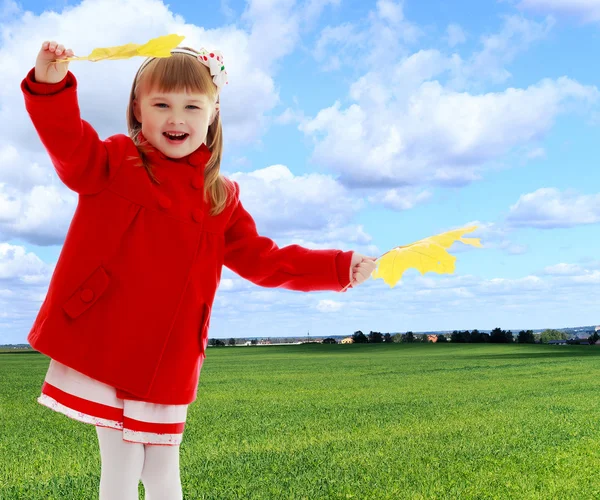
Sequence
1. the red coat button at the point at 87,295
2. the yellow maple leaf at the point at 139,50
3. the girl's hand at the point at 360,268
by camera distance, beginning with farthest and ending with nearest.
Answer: the girl's hand at the point at 360,268
the red coat button at the point at 87,295
the yellow maple leaf at the point at 139,50

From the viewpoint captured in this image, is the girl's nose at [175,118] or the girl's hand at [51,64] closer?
the girl's hand at [51,64]

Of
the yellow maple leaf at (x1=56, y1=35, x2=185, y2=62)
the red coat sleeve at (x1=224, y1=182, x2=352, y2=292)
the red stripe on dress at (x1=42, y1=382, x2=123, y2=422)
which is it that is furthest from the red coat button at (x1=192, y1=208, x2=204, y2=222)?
the red stripe on dress at (x1=42, y1=382, x2=123, y2=422)

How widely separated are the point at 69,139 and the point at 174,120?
429 mm

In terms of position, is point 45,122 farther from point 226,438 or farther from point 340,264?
point 226,438

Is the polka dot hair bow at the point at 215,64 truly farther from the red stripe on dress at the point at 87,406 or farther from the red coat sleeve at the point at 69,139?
the red stripe on dress at the point at 87,406

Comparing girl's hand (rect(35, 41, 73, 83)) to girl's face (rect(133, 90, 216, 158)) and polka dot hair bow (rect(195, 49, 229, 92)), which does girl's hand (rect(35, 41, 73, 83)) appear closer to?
girl's face (rect(133, 90, 216, 158))

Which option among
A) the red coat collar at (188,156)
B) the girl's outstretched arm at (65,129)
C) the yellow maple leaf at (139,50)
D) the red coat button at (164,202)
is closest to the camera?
the yellow maple leaf at (139,50)

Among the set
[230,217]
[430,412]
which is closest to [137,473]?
[230,217]

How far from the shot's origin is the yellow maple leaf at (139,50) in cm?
227

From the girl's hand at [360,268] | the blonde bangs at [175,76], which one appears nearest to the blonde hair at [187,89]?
the blonde bangs at [175,76]

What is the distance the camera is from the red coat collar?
2801 mm

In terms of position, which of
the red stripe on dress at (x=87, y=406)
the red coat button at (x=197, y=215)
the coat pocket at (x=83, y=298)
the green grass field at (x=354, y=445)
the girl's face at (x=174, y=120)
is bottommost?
the green grass field at (x=354, y=445)

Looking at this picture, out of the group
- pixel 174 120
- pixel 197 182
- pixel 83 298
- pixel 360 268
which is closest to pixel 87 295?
pixel 83 298

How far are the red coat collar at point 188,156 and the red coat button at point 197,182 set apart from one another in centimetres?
6
